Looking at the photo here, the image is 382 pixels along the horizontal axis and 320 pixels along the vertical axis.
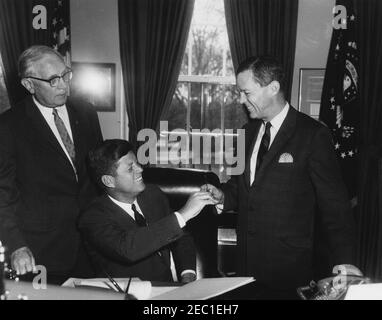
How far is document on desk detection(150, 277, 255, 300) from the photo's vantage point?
1.59 meters

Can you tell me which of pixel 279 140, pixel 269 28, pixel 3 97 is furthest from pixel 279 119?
pixel 3 97

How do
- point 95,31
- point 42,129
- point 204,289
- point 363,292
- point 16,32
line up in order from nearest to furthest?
point 363,292, point 204,289, point 42,129, point 16,32, point 95,31

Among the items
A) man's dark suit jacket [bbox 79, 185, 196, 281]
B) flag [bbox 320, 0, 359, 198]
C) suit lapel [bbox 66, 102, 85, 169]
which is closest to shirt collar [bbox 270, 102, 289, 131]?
man's dark suit jacket [bbox 79, 185, 196, 281]

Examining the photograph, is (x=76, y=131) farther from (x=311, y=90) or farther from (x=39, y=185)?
(x=311, y=90)

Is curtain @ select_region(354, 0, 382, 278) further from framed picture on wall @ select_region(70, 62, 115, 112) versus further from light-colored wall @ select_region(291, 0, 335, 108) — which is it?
framed picture on wall @ select_region(70, 62, 115, 112)

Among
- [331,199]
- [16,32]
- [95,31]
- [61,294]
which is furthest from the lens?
[95,31]

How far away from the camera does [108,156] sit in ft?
8.12

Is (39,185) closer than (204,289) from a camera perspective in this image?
No

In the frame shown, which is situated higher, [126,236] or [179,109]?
[179,109]

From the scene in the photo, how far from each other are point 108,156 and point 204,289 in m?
1.04

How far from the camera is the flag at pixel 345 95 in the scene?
5.10 meters

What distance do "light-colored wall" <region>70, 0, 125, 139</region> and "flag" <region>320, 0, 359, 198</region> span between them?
2485 millimetres

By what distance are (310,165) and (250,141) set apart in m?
0.47
